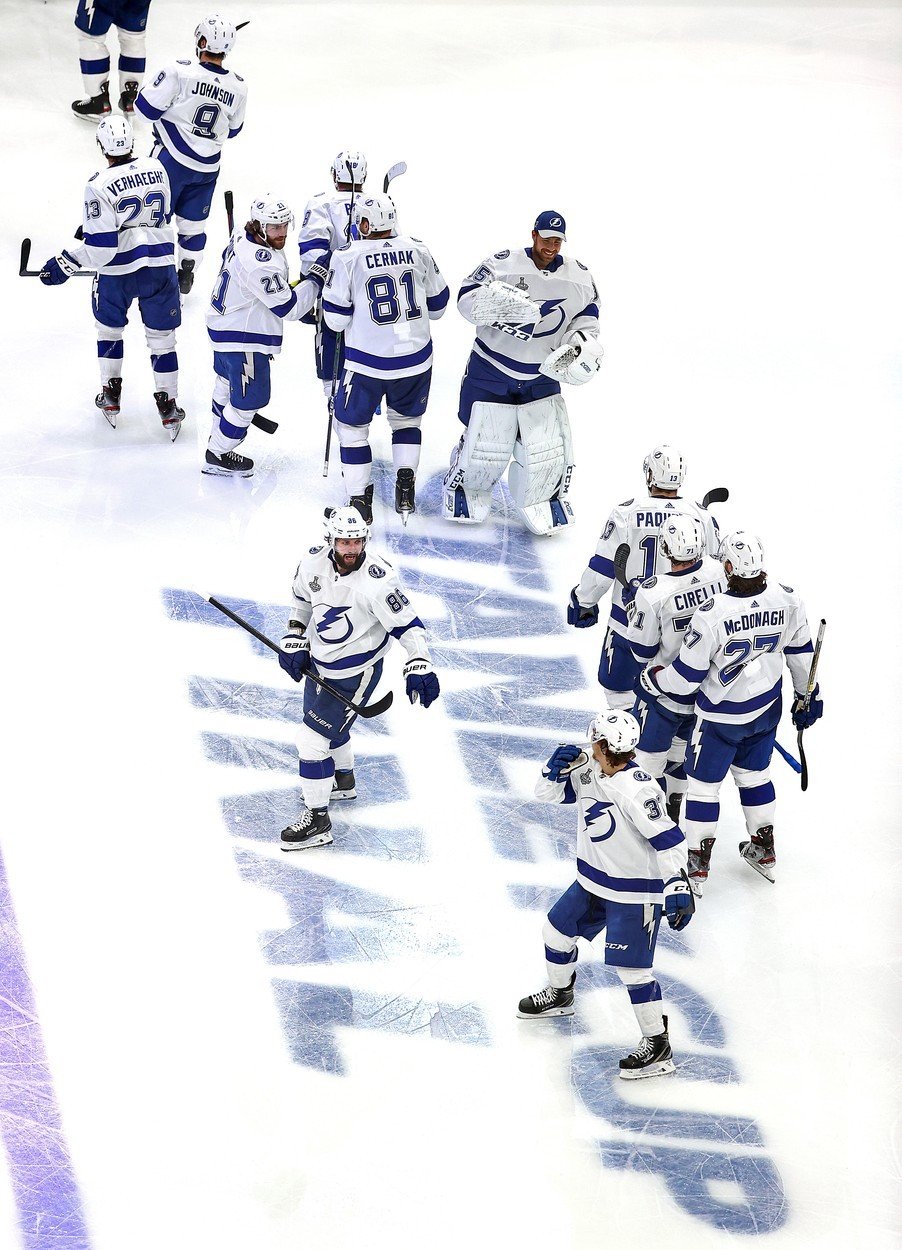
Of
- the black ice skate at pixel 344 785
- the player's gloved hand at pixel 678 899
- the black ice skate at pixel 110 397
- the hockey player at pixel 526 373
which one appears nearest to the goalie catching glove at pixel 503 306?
the hockey player at pixel 526 373

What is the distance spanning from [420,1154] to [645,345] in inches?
203

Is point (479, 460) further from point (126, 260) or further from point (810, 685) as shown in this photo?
point (810, 685)

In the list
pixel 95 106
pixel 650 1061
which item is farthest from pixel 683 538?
pixel 95 106

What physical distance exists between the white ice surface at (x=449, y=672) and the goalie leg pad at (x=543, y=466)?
207 millimetres

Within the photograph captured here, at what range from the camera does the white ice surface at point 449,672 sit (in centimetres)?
418

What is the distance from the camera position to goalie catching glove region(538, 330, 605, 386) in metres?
6.37

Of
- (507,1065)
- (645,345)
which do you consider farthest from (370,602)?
(645,345)

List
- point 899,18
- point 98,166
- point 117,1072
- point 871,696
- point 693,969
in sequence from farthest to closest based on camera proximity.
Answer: point 899,18 → point 98,166 → point 871,696 → point 693,969 → point 117,1072

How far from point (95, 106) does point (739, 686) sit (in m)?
6.85

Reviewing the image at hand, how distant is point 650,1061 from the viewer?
14.5ft

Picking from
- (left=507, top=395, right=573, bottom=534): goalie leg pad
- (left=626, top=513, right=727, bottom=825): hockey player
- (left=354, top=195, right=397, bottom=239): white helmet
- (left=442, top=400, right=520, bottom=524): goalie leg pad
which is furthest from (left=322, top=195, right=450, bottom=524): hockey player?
(left=626, top=513, right=727, bottom=825): hockey player

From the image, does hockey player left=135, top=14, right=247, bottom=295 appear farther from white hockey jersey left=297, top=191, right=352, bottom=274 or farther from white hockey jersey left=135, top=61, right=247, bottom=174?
white hockey jersey left=297, top=191, right=352, bottom=274

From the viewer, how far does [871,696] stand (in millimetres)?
6008

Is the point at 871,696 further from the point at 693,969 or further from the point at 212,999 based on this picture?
the point at 212,999
